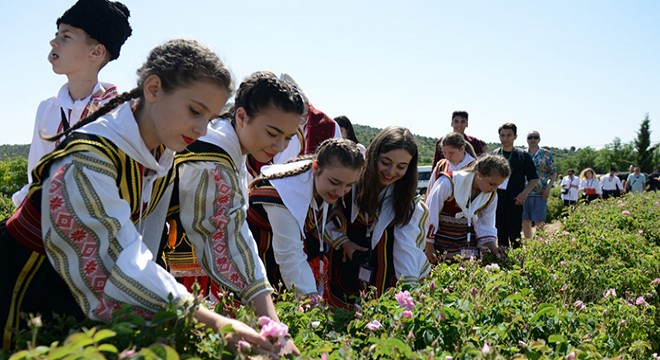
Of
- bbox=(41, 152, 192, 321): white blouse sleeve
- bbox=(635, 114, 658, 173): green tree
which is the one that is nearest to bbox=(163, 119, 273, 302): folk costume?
bbox=(41, 152, 192, 321): white blouse sleeve

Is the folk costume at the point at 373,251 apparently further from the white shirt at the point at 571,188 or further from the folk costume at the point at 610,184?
the folk costume at the point at 610,184

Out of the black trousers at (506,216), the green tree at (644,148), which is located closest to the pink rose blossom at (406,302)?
the black trousers at (506,216)

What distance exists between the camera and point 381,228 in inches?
135

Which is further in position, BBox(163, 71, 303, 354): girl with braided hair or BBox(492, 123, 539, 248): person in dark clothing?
BBox(492, 123, 539, 248): person in dark clothing

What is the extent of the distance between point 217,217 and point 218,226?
0.03 m

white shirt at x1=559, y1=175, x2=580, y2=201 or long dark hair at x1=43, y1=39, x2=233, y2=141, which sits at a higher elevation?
long dark hair at x1=43, y1=39, x2=233, y2=141

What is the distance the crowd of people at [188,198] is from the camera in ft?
4.66

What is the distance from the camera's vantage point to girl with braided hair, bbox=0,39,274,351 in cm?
139

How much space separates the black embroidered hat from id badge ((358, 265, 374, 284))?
1861 millimetres

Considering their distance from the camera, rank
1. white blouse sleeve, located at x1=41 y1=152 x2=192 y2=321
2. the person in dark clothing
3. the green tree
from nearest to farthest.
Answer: white blouse sleeve, located at x1=41 y1=152 x2=192 y2=321 → the person in dark clothing → the green tree

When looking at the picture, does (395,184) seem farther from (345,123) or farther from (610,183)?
(610,183)

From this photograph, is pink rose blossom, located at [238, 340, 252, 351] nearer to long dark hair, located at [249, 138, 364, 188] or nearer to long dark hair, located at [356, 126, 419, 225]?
long dark hair, located at [249, 138, 364, 188]

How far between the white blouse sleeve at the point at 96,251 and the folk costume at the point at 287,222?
4.59ft

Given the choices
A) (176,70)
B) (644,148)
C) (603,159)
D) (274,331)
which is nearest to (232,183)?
(176,70)
